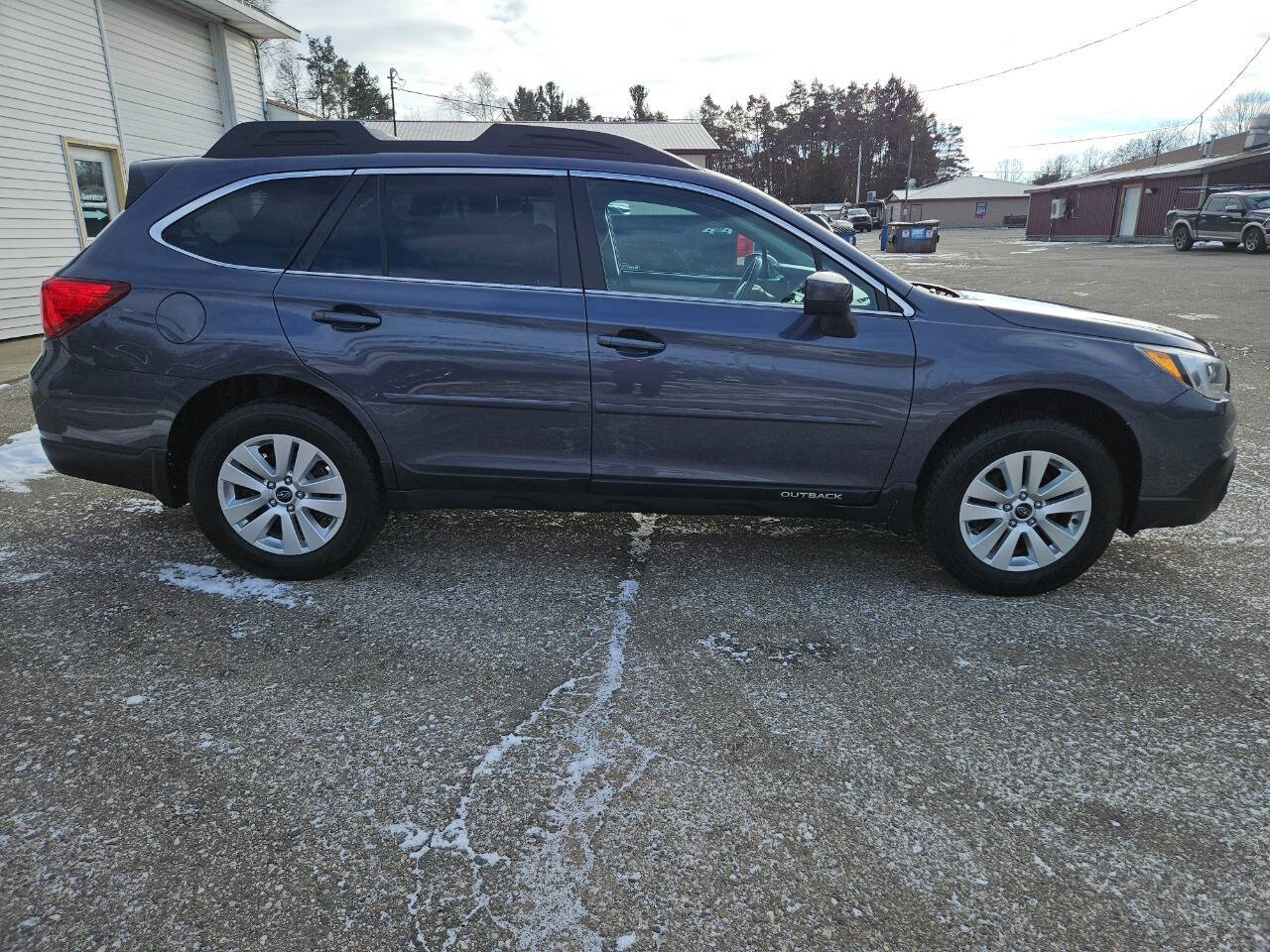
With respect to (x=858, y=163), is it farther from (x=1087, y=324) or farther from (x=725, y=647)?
(x=725, y=647)

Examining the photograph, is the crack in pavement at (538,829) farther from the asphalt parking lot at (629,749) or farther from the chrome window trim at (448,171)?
the chrome window trim at (448,171)

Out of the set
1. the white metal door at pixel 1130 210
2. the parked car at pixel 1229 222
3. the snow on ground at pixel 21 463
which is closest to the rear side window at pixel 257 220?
the snow on ground at pixel 21 463

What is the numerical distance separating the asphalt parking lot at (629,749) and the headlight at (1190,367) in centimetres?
88

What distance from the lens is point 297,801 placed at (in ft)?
7.50

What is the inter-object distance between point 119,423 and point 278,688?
4.80ft

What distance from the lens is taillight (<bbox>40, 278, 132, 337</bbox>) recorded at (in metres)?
3.38

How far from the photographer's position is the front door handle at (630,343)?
3.30 meters

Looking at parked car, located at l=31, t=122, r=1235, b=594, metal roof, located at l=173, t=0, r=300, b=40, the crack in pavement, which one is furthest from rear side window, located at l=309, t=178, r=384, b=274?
metal roof, located at l=173, t=0, r=300, b=40

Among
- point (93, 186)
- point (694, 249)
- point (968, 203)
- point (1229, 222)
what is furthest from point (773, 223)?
point (968, 203)

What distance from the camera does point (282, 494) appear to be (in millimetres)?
3506

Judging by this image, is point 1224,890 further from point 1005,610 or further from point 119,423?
point 119,423

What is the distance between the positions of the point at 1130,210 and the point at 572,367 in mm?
43686

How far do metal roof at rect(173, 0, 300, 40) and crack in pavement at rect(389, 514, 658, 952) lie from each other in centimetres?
1389

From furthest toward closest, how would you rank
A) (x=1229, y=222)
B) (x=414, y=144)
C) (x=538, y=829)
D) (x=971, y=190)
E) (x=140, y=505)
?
(x=971, y=190) → (x=1229, y=222) → (x=140, y=505) → (x=414, y=144) → (x=538, y=829)
